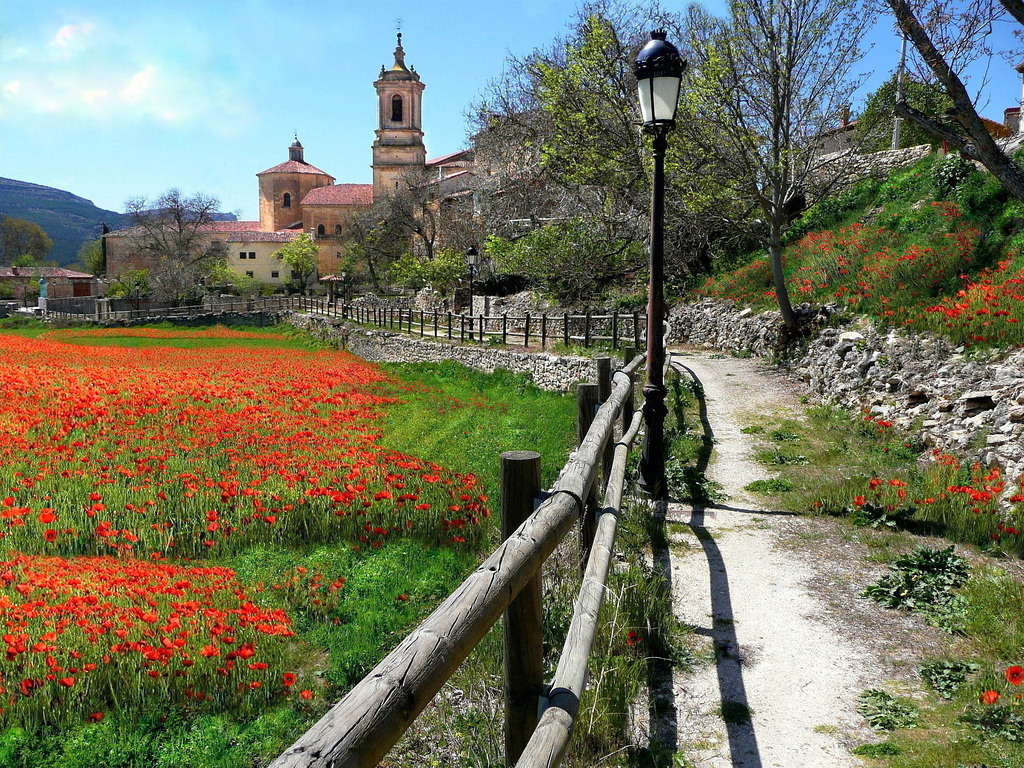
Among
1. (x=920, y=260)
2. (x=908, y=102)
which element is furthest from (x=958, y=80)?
(x=920, y=260)

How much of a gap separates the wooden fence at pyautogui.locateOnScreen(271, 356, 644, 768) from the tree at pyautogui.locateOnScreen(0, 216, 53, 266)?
4674 inches

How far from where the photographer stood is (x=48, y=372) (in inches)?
575

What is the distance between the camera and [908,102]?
8656 millimetres

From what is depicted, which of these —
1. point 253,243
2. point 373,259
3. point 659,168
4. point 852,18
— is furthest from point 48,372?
point 253,243

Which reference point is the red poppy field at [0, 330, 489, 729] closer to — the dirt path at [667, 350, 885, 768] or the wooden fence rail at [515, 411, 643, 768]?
the wooden fence rail at [515, 411, 643, 768]

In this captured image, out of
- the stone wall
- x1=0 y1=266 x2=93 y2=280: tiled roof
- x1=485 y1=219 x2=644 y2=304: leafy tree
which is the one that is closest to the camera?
the stone wall

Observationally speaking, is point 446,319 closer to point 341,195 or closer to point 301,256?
point 301,256

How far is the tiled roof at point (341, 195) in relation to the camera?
78125mm

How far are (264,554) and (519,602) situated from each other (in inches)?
173

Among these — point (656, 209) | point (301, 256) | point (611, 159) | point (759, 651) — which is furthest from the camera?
point (301, 256)

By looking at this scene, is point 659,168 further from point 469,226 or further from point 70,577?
point 469,226

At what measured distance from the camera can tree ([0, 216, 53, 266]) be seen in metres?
102

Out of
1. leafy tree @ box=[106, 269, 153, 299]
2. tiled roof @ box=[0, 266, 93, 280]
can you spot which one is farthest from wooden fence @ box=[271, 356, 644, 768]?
tiled roof @ box=[0, 266, 93, 280]

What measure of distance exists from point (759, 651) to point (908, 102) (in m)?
7.44
